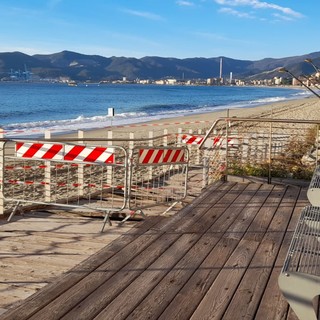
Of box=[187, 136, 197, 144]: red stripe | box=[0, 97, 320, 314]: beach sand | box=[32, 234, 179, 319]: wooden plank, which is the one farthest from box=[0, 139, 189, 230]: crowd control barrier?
box=[187, 136, 197, 144]: red stripe

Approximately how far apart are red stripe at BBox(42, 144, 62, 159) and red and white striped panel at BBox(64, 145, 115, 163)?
6.2 inches

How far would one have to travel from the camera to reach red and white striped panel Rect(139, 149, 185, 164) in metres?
7.27

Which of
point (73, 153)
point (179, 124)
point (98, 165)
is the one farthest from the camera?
point (179, 124)

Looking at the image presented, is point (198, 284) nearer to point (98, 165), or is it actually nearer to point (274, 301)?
point (274, 301)

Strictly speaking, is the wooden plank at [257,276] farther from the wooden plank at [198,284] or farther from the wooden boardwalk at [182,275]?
the wooden plank at [198,284]

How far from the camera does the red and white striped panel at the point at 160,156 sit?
7266 millimetres

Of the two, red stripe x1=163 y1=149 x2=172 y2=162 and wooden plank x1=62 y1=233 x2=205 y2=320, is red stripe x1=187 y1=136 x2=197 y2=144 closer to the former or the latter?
red stripe x1=163 y1=149 x2=172 y2=162

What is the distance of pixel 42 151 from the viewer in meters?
7.30

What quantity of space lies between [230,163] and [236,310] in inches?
259

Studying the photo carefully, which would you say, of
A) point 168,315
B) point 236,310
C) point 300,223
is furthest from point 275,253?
point 168,315

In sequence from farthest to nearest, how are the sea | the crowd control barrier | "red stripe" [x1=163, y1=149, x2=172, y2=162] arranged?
the sea < "red stripe" [x1=163, y1=149, x2=172, y2=162] < the crowd control barrier

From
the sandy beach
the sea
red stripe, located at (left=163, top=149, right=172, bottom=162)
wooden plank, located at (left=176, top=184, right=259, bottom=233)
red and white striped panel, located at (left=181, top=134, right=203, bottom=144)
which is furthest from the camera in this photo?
the sea

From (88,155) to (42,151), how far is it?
72 cm

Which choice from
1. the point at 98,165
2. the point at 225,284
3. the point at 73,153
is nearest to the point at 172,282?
the point at 225,284
